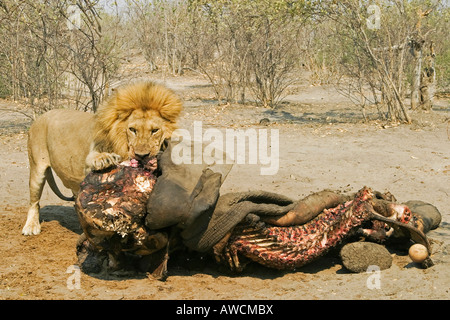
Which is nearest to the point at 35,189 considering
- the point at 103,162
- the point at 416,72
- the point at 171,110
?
the point at 171,110

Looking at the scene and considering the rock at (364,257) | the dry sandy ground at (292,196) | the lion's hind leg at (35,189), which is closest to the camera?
the dry sandy ground at (292,196)

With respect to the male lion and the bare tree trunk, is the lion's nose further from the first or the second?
the bare tree trunk

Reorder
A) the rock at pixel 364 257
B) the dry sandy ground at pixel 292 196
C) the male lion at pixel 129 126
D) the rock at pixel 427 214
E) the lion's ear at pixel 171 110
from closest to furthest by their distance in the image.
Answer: the dry sandy ground at pixel 292 196
the rock at pixel 364 257
the male lion at pixel 129 126
the lion's ear at pixel 171 110
the rock at pixel 427 214

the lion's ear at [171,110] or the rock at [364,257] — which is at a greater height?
the lion's ear at [171,110]

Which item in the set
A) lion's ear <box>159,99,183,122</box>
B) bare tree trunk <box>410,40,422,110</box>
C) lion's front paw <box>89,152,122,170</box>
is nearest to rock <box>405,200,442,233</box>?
lion's ear <box>159,99,183,122</box>

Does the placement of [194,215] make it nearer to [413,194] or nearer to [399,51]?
[413,194]

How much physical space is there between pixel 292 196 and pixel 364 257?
2871mm

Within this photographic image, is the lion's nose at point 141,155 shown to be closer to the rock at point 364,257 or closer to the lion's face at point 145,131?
the lion's face at point 145,131

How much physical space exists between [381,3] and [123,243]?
10.3m

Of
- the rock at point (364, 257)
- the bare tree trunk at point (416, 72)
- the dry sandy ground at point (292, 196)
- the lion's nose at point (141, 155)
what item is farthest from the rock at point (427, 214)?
the bare tree trunk at point (416, 72)

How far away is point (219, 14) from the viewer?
19.7 meters

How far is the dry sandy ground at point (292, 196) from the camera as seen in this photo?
163 inches

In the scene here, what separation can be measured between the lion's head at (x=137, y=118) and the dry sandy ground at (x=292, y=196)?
1.05 m

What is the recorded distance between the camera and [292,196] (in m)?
7.29
